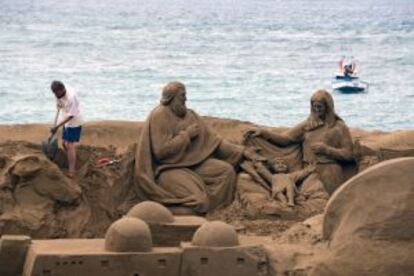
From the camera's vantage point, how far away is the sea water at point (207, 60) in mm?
42469

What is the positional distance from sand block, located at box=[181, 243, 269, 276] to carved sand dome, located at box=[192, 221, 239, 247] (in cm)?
7

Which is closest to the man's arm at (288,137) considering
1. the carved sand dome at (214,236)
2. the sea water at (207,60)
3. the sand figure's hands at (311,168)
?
the sand figure's hands at (311,168)

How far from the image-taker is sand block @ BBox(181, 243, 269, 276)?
18641mm

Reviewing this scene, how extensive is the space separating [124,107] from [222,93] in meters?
4.70

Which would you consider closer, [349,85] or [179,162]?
[179,162]

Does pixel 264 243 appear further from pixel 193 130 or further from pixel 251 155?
pixel 251 155

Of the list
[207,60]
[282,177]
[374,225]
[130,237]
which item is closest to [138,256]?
[130,237]

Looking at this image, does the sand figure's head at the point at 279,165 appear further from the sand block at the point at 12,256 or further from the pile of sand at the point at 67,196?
the sand block at the point at 12,256

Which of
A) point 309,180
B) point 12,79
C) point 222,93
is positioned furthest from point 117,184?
point 12,79

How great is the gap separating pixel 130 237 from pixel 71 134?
4.43m

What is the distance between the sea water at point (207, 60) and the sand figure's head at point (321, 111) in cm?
1479

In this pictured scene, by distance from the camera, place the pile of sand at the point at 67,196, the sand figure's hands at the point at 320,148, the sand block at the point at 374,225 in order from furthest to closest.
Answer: the sand figure's hands at the point at 320,148, the pile of sand at the point at 67,196, the sand block at the point at 374,225

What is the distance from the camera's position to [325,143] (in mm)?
23266

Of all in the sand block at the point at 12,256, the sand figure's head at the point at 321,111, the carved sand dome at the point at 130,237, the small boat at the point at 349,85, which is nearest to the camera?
the carved sand dome at the point at 130,237
